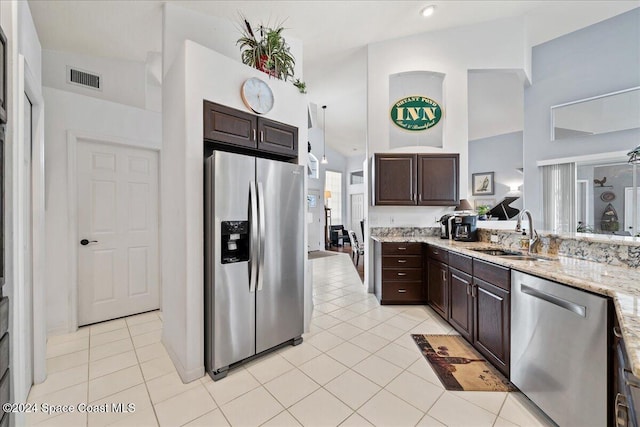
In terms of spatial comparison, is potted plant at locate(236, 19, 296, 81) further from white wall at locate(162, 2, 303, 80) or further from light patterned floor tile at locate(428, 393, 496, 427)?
light patterned floor tile at locate(428, 393, 496, 427)

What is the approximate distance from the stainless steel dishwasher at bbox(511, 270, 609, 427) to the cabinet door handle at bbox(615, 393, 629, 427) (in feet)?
0.45

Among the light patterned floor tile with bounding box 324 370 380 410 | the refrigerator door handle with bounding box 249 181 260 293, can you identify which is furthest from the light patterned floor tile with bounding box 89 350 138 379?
the light patterned floor tile with bounding box 324 370 380 410

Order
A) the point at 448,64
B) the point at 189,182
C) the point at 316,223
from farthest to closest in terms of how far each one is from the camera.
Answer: the point at 316,223
the point at 448,64
the point at 189,182

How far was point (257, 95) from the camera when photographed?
2.31m

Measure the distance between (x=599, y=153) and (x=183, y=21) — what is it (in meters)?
5.91

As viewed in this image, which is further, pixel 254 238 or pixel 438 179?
pixel 438 179

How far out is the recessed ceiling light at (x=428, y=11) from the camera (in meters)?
3.35

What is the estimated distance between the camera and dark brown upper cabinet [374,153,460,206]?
12.4ft

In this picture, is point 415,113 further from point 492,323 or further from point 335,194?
point 335,194

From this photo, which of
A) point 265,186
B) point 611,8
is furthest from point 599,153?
point 265,186

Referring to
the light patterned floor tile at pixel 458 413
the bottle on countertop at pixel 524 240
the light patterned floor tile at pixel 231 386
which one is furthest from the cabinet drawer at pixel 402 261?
the light patterned floor tile at pixel 231 386

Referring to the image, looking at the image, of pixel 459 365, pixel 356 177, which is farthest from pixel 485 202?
pixel 459 365

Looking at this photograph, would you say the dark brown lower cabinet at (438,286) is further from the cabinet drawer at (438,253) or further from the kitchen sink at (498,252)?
the kitchen sink at (498,252)

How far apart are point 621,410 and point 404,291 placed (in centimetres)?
241
